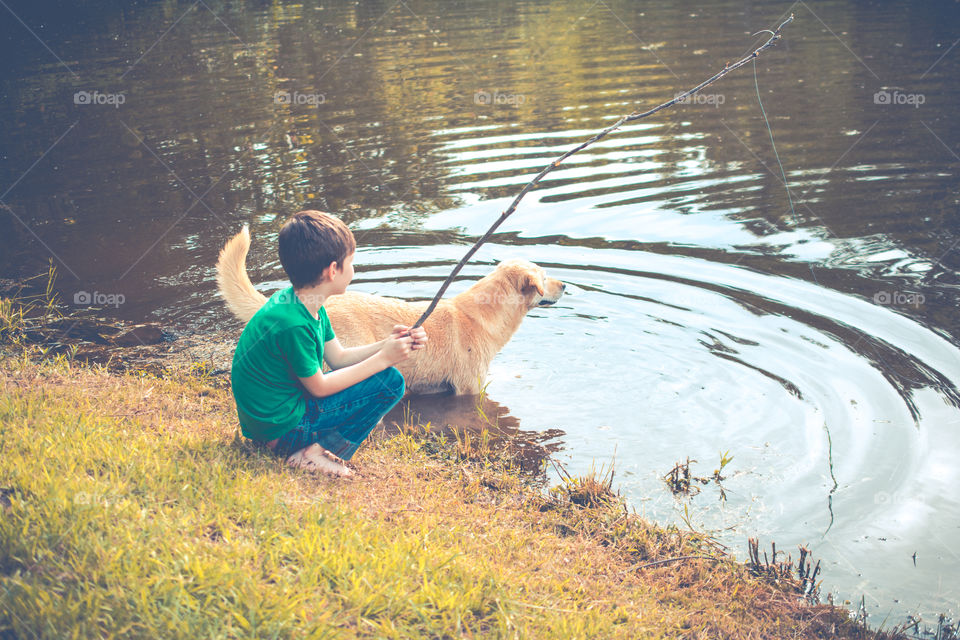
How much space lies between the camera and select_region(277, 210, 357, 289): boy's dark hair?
13.1 ft

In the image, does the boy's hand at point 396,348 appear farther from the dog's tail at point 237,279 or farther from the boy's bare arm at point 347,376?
the dog's tail at point 237,279

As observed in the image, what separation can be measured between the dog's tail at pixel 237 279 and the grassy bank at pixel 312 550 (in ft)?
3.01

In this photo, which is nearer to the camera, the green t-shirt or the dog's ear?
the green t-shirt

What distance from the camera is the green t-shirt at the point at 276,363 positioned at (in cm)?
399

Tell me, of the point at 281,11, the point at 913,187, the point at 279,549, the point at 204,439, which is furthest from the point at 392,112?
the point at 281,11

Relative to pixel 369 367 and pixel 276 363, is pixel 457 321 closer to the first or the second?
pixel 369 367

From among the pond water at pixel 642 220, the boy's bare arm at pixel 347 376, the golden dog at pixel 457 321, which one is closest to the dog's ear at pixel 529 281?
the golden dog at pixel 457 321

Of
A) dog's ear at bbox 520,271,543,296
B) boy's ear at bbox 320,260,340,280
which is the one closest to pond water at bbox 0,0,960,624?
dog's ear at bbox 520,271,543,296

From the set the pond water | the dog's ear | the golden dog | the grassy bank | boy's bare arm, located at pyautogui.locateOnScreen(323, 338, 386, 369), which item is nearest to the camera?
the grassy bank

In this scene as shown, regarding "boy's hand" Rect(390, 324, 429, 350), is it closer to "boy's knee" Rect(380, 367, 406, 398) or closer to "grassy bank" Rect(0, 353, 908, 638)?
"boy's knee" Rect(380, 367, 406, 398)

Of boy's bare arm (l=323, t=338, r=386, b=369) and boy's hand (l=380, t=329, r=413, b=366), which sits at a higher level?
boy's hand (l=380, t=329, r=413, b=366)

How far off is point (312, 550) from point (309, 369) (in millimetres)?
1074

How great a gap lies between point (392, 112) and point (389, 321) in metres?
10.4

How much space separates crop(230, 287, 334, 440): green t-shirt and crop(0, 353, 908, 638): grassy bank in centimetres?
28
